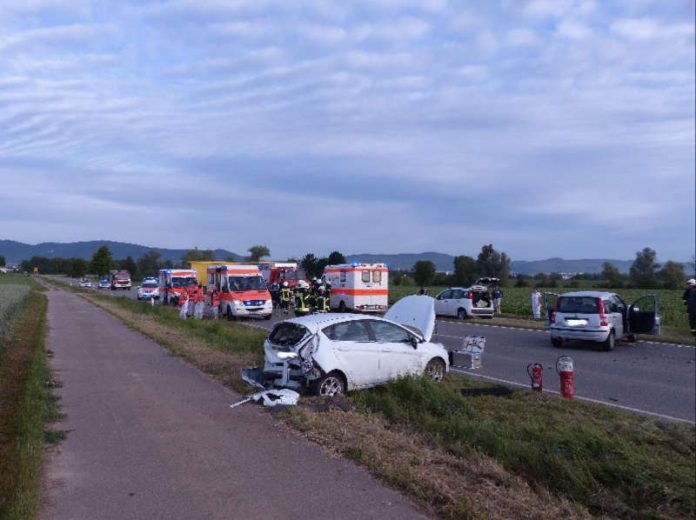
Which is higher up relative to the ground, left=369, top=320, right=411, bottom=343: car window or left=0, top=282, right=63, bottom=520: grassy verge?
left=369, top=320, right=411, bottom=343: car window

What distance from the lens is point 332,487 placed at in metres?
6.51

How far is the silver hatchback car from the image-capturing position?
19.2m

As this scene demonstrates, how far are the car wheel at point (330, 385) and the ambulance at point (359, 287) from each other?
71.8 feet

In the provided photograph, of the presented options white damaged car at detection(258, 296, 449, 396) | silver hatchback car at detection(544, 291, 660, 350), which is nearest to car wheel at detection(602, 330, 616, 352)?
silver hatchback car at detection(544, 291, 660, 350)

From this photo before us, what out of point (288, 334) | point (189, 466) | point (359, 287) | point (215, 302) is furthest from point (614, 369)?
point (215, 302)

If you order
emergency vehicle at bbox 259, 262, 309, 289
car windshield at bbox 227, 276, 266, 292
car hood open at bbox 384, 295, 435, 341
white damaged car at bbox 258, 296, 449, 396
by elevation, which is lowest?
white damaged car at bbox 258, 296, 449, 396

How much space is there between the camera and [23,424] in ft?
28.7

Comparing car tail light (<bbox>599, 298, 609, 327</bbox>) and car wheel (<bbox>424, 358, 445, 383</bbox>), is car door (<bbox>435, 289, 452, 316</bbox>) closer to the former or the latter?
car tail light (<bbox>599, 298, 609, 327</bbox>)

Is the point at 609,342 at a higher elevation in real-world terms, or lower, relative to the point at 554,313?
lower

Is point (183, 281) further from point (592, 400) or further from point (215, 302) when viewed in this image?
point (592, 400)

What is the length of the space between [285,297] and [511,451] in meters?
26.5

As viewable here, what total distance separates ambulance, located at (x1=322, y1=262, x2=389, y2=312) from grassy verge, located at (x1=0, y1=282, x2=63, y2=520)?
17747 mm

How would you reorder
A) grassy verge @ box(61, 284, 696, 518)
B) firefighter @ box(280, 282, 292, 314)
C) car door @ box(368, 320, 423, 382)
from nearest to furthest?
grassy verge @ box(61, 284, 696, 518) → car door @ box(368, 320, 423, 382) → firefighter @ box(280, 282, 292, 314)

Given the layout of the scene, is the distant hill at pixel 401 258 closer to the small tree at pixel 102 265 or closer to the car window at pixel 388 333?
the small tree at pixel 102 265
